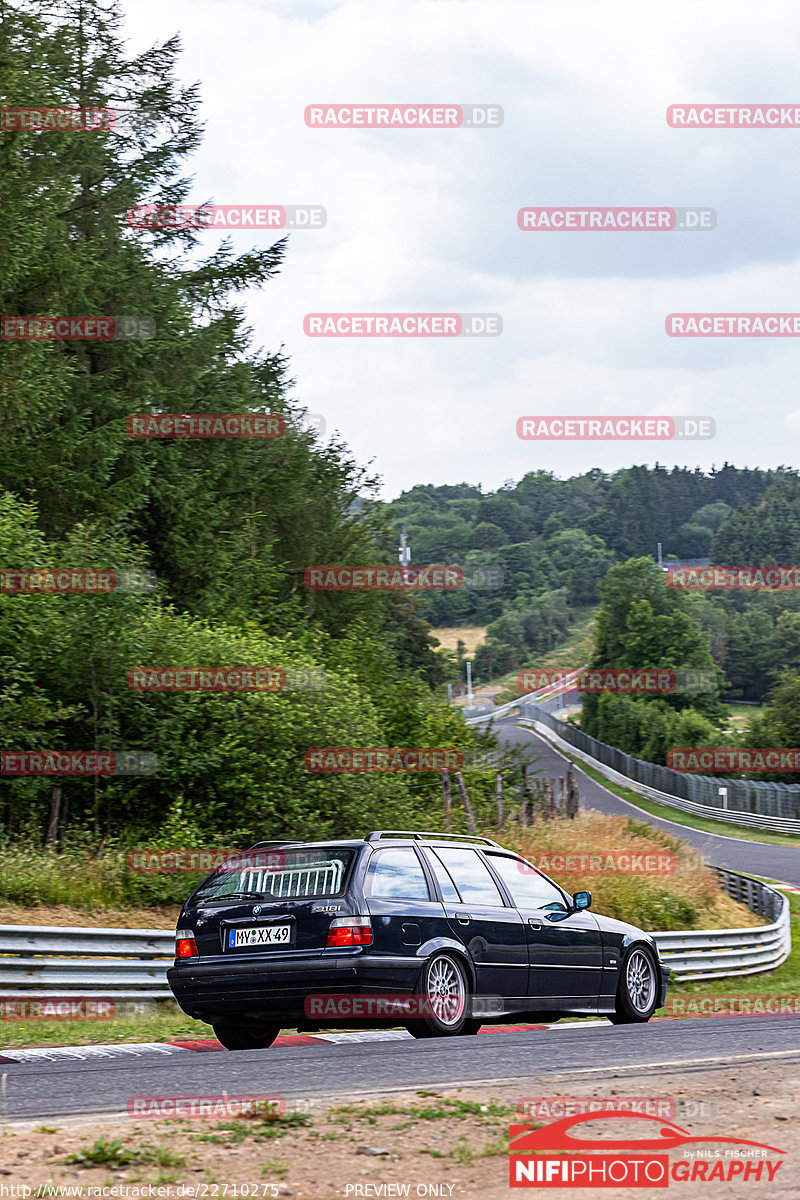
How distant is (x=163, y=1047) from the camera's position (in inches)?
361

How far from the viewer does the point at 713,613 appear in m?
137

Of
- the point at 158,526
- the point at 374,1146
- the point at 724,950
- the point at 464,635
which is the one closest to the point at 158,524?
the point at 158,526

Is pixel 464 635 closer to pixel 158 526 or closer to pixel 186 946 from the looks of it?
pixel 158 526

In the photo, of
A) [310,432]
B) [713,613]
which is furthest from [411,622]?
[713,613]

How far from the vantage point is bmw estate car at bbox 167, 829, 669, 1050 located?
8.84m

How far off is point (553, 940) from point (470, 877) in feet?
2.98

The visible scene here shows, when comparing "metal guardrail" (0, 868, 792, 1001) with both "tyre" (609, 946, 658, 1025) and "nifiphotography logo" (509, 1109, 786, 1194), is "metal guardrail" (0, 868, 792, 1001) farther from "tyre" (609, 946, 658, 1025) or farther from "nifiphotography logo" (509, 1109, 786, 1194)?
"nifiphotography logo" (509, 1109, 786, 1194)

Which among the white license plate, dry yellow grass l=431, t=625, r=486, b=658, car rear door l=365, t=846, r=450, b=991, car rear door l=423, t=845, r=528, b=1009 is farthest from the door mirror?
dry yellow grass l=431, t=625, r=486, b=658

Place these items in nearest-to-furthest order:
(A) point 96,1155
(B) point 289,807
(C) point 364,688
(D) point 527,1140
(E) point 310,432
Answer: (A) point 96,1155 < (D) point 527,1140 < (B) point 289,807 < (C) point 364,688 < (E) point 310,432

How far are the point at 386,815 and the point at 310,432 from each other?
52.5 ft

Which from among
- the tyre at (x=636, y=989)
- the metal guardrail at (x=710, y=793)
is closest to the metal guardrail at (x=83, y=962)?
the tyre at (x=636, y=989)

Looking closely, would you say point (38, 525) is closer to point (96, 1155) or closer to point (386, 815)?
point (386, 815)

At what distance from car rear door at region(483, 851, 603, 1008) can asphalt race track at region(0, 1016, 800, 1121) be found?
0.54 metres

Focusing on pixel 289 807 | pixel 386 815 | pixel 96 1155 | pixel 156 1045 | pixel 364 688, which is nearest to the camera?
pixel 96 1155
